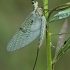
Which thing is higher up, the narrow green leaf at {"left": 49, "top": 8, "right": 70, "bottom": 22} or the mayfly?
the narrow green leaf at {"left": 49, "top": 8, "right": 70, "bottom": 22}

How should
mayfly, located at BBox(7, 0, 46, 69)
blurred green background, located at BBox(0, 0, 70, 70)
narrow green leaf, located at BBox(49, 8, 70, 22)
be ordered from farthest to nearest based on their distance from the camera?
blurred green background, located at BBox(0, 0, 70, 70) < mayfly, located at BBox(7, 0, 46, 69) < narrow green leaf, located at BBox(49, 8, 70, 22)

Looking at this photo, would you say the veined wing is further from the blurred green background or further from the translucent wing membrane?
the blurred green background

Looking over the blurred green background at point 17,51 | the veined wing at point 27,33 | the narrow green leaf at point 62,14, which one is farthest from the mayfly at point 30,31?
the blurred green background at point 17,51

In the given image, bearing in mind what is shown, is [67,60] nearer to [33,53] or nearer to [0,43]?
[33,53]

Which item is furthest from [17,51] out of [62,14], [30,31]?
[62,14]

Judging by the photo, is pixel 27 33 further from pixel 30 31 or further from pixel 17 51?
pixel 17 51

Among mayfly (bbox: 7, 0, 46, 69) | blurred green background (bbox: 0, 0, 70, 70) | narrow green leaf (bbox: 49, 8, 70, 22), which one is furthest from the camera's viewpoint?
blurred green background (bbox: 0, 0, 70, 70)

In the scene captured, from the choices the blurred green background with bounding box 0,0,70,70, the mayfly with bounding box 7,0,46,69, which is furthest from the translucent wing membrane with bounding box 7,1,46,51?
the blurred green background with bounding box 0,0,70,70
